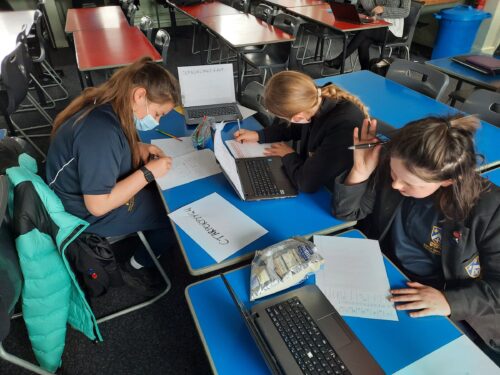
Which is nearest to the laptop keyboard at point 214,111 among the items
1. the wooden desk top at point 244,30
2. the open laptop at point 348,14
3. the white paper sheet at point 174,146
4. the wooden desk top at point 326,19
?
the white paper sheet at point 174,146

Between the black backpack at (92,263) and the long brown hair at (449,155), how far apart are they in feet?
3.60

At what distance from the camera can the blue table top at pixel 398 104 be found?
173cm

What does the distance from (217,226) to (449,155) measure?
71cm

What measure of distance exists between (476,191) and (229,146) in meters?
0.98

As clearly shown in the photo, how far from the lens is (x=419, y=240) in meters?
1.17

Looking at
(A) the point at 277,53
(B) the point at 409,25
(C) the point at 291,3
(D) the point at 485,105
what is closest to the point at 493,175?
(D) the point at 485,105

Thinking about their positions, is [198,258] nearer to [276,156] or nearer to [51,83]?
[276,156]

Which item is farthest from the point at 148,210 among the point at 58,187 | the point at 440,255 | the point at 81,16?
the point at 81,16

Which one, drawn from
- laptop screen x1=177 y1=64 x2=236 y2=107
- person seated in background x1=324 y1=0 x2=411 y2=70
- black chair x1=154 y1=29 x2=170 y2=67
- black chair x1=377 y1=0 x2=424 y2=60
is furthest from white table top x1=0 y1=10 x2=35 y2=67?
black chair x1=377 y1=0 x2=424 y2=60

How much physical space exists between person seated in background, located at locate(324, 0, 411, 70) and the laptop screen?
288 centimetres

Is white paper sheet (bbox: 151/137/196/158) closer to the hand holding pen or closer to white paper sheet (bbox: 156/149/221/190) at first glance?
white paper sheet (bbox: 156/149/221/190)

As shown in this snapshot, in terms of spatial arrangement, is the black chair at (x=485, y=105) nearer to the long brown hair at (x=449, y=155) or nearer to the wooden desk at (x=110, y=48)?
the long brown hair at (x=449, y=155)

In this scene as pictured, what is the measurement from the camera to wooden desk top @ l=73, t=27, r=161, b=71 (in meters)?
2.62

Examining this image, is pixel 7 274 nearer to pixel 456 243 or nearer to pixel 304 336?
pixel 304 336
